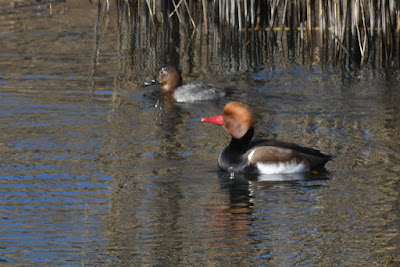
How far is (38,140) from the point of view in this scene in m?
9.02

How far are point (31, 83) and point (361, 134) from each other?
4.75m

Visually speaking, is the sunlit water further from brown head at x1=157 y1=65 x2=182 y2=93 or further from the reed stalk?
the reed stalk

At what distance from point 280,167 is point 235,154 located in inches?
17.5

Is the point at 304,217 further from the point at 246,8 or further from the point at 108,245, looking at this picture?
the point at 246,8

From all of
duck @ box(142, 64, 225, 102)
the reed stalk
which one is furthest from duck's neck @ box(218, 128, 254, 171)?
the reed stalk

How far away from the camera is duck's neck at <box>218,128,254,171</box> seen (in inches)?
324

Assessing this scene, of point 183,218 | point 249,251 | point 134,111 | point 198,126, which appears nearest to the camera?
point 249,251

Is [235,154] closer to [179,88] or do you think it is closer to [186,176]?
[186,176]

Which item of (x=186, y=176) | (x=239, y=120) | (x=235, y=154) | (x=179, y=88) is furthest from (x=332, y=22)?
(x=186, y=176)

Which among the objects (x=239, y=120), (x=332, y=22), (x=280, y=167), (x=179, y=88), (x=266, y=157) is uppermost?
(x=332, y=22)

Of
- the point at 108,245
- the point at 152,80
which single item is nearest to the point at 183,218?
the point at 108,245

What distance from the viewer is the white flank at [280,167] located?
820 cm

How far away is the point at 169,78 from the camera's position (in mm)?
12070

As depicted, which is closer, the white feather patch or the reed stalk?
the white feather patch
